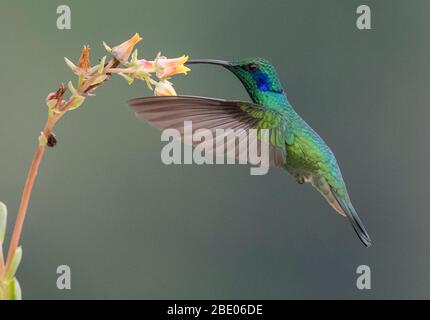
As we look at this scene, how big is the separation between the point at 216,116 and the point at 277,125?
213mm

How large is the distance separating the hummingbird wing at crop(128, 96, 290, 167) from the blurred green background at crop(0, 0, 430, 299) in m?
3.08

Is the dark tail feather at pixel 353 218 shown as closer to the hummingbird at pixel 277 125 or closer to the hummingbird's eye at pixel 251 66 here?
the hummingbird at pixel 277 125

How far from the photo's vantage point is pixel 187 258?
20.2ft

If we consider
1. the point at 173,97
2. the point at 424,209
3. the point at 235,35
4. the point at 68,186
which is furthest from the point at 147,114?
the point at 424,209

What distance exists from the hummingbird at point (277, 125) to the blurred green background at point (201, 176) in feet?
9.63

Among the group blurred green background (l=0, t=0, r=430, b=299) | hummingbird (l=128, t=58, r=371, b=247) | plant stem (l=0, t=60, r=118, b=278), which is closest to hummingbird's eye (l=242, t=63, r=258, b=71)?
hummingbird (l=128, t=58, r=371, b=247)

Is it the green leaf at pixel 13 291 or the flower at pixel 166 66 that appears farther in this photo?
the flower at pixel 166 66

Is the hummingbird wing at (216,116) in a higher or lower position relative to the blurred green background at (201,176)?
lower

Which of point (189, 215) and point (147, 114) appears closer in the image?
point (147, 114)

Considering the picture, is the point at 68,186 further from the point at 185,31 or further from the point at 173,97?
the point at 173,97

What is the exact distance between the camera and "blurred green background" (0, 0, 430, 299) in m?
5.91

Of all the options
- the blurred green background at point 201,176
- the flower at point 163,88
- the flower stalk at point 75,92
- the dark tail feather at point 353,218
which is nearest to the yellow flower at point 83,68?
the flower stalk at point 75,92

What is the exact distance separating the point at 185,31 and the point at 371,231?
1.72 metres

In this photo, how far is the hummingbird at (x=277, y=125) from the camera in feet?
8.16
